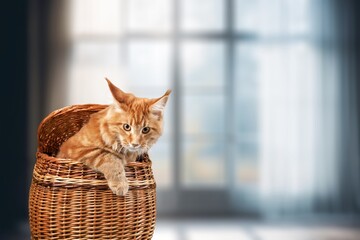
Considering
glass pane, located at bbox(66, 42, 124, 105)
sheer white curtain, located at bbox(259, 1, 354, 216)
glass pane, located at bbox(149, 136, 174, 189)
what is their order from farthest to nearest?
glass pane, located at bbox(149, 136, 174, 189) → sheer white curtain, located at bbox(259, 1, 354, 216) → glass pane, located at bbox(66, 42, 124, 105)

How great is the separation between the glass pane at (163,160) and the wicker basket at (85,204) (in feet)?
7.17

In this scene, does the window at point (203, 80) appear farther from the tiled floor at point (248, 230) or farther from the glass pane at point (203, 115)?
the tiled floor at point (248, 230)

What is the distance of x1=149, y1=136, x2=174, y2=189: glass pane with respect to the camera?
4.02 meters

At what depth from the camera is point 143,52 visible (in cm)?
402

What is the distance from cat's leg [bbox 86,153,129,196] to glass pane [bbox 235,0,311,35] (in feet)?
8.31

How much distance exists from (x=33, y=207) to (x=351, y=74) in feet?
9.71

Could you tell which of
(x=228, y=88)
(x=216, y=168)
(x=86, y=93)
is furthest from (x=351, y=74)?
(x=86, y=93)

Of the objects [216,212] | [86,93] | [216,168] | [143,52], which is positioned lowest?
[216,212]

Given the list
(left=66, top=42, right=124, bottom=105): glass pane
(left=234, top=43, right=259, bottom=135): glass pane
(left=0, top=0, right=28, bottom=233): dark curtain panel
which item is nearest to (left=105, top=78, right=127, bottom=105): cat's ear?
(left=66, top=42, right=124, bottom=105): glass pane

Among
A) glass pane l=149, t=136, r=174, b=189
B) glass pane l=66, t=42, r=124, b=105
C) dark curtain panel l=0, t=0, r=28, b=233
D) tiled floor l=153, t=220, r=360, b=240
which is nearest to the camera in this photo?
tiled floor l=153, t=220, r=360, b=240

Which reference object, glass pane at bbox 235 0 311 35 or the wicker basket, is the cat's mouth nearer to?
the wicker basket

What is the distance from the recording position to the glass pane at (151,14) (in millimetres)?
4004

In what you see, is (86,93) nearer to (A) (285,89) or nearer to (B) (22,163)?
(B) (22,163)

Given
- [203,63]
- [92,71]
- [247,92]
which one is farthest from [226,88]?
[92,71]
